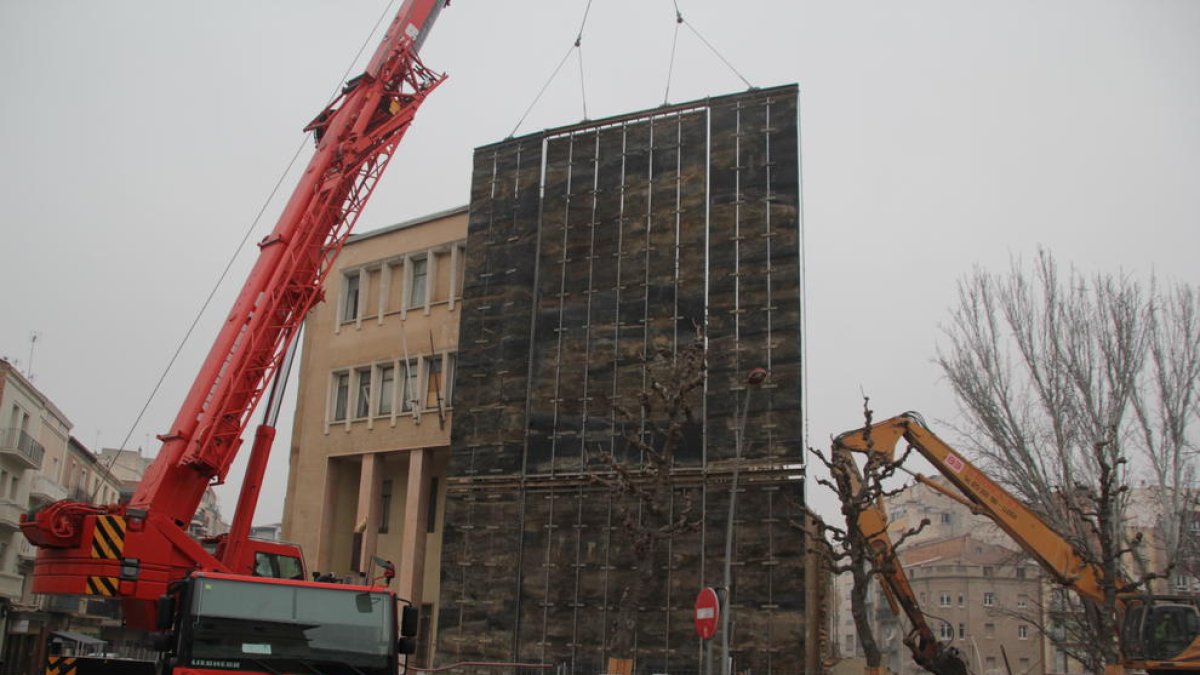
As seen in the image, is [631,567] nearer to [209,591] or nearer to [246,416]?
[246,416]

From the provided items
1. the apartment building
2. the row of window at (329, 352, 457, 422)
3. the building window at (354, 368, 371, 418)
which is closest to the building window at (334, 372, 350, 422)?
the row of window at (329, 352, 457, 422)

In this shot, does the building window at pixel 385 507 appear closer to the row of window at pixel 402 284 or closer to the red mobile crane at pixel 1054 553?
the row of window at pixel 402 284

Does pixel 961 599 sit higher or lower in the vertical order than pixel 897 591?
higher

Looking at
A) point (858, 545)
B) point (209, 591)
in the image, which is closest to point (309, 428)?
point (858, 545)

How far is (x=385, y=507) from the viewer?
1359 inches

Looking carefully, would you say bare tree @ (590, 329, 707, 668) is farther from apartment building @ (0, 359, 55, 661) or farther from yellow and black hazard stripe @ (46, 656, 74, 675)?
apartment building @ (0, 359, 55, 661)

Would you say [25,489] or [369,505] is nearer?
[369,505]

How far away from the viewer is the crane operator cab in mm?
19156

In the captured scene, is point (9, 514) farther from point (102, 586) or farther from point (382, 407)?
point (102, 586)

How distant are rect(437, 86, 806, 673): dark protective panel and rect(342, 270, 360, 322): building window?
6.02m

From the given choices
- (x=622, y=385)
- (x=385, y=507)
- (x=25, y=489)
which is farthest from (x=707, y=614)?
(x=25, y=489)

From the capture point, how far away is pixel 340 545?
35.0 meters

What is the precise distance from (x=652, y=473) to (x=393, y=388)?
10.7 m

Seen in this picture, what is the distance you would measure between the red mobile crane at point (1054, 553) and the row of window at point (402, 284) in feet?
48.3
